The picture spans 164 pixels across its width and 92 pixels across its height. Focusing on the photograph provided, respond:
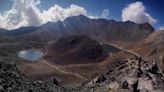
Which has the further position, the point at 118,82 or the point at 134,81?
the point at 134,81

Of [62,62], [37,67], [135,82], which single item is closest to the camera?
[135,82]

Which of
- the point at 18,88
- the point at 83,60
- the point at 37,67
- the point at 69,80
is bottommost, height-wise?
the point at 18,88

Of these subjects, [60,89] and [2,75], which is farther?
[60,89]

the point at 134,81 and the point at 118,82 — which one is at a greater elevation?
the point at 134,81

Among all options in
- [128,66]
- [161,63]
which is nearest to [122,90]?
[128,66]

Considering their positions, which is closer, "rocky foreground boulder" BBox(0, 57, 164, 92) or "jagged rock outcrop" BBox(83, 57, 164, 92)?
"rocky foreground boulder" BBox(0, 57, 164, 92)

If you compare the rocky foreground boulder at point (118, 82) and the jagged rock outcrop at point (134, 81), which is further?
the jagged rock outcrop at point (134, 81)

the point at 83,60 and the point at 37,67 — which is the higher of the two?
the point at 83,60

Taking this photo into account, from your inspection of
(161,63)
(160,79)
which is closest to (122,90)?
(160,79)

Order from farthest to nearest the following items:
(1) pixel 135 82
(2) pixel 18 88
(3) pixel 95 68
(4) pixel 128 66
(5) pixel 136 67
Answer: (3) pixel 95 68 < (4) pixel 128 66 < (5) pixel 136 67 < (1) pixel 135 82 < (2) pixel 18 88

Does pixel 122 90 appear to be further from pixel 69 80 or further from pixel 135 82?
pixel 69 80
